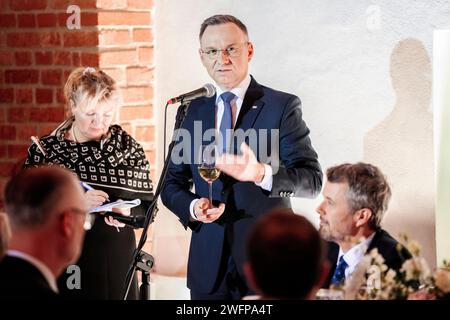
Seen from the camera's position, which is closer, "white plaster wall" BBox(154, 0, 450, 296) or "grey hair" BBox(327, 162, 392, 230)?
"grey hair" BBox(327, 162, 392, 230)

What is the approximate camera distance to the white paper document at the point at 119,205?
Answer: 14.1ft

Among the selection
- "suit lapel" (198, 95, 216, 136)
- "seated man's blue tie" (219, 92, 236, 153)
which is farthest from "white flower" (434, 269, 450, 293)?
"suit lapel" (198, 95, 216, 136)

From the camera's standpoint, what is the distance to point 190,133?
175 inches

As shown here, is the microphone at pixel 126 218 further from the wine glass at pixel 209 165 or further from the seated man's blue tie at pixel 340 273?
the seated man's blue tie at pixel 340 273

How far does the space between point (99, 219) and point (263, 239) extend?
201 cm

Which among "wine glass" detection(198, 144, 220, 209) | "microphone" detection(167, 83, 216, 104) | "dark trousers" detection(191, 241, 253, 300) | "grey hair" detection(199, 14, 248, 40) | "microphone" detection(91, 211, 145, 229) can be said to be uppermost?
"grey hair" detection(199, 14, 248, 40)

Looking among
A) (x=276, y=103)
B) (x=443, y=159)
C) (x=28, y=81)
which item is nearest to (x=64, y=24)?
(x=28, y=81)

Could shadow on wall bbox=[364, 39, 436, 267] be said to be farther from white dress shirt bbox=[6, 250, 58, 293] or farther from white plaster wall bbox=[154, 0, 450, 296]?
white dress shirt bbox=[6, 250, 58, 293]

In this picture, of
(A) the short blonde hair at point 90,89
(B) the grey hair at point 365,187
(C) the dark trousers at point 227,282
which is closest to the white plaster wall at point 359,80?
(B) the grey hair at point 365,187

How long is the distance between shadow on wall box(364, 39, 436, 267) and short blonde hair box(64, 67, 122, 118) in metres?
1.41

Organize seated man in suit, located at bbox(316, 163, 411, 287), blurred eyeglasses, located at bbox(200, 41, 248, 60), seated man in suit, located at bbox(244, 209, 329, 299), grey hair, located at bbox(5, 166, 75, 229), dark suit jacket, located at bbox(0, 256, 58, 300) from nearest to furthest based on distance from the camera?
seated man in suit, located at bbox(244, 209, 329, 299) → dark suit jacket, located at bbox(0, 256, 58, 300) → grey hair, located at bbox(5, 166, 75, 229) → seated man in suit, located at bbox(316, 163, 411, 287) → blurred eyeglasses, located at bbox(200, 41, 248, 60)

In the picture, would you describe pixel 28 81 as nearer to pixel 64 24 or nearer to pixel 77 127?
pixel 64 24

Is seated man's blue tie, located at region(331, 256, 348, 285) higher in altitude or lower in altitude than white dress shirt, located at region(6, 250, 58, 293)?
lower

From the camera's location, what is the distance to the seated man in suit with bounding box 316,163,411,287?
3939mm
